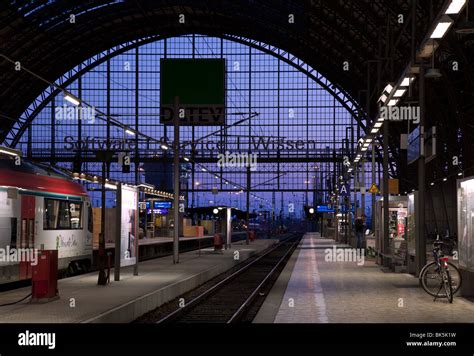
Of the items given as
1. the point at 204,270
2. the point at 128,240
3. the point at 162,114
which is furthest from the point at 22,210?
the point at 162,114

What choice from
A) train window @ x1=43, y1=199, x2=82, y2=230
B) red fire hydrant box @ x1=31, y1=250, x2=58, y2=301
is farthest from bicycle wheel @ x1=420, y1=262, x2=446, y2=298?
train window @ x1=43, y1=199, x2=82, y2=230

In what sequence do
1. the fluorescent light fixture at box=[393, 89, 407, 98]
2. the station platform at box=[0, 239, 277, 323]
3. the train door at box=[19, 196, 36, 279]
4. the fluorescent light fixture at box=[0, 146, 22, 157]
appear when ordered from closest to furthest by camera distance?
1. the station platform at box=[0, 239, 277, 323]
2. the fluorescent light fixture at box=[0, 146, 22, 157]
3. the train door at box=[19, 196, 36, 279]
4. the fluorescent light fixture at box=[393, 89, 407, 98]

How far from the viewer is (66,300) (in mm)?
17391

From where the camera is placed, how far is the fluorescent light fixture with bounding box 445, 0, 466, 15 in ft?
46.4

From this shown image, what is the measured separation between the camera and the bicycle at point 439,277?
18031mm

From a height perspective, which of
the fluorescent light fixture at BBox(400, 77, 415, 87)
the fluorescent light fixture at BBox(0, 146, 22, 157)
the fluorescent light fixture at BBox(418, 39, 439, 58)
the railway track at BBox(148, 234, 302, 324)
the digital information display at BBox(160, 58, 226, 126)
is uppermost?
the digital information display at BBox(160, 58, 226, 126)

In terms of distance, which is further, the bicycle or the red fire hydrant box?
the bicycle

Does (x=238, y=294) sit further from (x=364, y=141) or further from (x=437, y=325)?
(x=364, y=141)

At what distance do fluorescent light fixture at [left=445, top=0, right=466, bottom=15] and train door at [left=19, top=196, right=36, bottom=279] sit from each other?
43.5ft

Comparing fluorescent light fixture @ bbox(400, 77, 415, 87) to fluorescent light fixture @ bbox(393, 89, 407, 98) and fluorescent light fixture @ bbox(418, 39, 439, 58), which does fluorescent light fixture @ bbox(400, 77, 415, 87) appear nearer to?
fluorescent light fixture @ bbox(393, 89, 407, 98)

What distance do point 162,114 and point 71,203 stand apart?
6803 mm

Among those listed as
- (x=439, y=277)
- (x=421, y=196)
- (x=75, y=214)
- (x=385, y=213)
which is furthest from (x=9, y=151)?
(x=385, y=213)

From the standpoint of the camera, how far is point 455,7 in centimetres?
1447

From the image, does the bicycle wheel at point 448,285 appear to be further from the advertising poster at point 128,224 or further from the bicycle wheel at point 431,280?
the advertising poster at point 128,224
